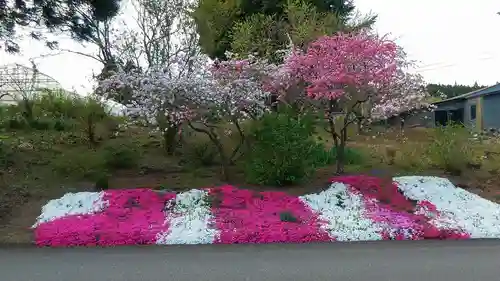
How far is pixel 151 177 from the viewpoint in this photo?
15.0 meters

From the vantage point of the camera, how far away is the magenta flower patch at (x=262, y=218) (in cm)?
970

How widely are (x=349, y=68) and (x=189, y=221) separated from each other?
5.72m

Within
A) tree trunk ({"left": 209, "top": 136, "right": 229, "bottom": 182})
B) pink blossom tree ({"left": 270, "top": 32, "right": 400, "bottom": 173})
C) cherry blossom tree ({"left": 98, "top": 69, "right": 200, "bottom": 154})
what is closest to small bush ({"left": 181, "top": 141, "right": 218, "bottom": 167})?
tree trunk ({"left": 209, "top": 136, "right": 229, "bottom": 182})

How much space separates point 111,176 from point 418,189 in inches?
301

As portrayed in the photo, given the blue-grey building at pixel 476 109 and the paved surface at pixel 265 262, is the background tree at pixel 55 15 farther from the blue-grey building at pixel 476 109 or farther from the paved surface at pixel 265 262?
the blue-grey building at pixel 476 109

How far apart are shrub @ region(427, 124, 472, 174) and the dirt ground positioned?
22cm

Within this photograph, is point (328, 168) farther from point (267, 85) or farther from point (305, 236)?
point (305, 236)

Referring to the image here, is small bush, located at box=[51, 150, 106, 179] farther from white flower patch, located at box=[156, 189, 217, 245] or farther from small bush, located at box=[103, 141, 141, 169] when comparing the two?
white flower patch, located at box=[156, 189, 217, 245]

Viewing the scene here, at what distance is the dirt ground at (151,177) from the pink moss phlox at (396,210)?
1.11 metres

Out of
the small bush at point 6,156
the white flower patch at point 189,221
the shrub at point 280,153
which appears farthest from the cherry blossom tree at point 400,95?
the small bush at point 6,156

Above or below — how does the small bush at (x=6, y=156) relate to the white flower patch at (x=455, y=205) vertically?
above

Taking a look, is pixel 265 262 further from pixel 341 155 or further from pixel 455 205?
pixel 341 155

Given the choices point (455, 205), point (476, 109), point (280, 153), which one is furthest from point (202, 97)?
point (476, 109)

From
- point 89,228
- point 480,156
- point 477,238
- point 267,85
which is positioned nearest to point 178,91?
point 267,85
